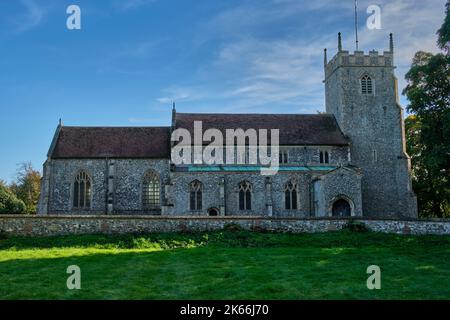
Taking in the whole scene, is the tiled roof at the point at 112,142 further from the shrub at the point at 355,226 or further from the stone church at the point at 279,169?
the shrub at the point at 355,226

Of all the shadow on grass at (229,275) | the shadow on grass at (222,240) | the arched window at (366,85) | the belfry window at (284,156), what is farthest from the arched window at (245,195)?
the shadow on grass at (229,275)

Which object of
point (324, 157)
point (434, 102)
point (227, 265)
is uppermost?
point (434, 102)

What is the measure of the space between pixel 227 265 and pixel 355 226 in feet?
37.4

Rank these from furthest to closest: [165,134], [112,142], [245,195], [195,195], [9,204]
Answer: [9,204]
[165,134]
[112,142]
[245,195]
[195,195]

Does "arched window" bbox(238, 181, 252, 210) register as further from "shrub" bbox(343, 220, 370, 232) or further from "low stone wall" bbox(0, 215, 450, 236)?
"shrub" bbox(343, 220, 370, 232)

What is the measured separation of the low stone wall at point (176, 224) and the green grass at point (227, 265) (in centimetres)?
84

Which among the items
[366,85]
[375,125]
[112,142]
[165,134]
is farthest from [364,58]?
[112,142]

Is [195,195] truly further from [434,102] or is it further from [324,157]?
[434,102]

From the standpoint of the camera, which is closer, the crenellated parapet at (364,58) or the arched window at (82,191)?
the arched window at (82,191)

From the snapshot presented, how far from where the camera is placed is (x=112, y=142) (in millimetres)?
39875

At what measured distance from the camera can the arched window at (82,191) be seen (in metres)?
38.1

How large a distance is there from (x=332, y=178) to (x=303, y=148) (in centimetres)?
522

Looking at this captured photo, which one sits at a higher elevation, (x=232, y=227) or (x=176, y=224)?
(x=176, y=224)
